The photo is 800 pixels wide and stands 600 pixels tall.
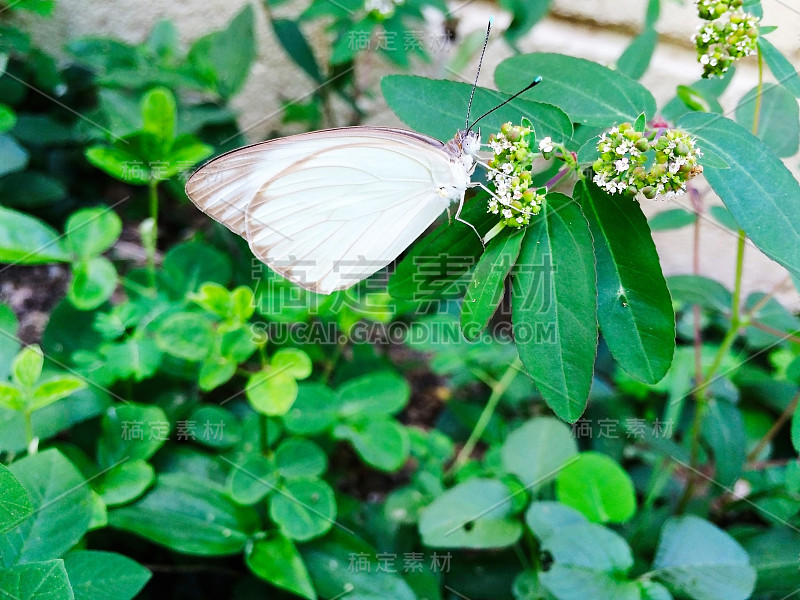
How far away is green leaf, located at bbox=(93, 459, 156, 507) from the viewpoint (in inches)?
40.4

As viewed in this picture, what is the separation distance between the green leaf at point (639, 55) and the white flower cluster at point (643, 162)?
642mm

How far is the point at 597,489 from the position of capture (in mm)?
1132

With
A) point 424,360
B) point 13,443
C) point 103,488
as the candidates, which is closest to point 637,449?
point 424,360

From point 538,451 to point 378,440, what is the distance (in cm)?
29

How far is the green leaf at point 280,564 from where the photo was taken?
3.28ft

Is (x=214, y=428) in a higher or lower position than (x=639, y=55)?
lower

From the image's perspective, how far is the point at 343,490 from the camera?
4.86 ft

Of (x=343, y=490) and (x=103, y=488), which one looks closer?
(x=103, y=488)

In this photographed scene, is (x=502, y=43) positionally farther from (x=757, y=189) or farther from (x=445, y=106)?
(x=757, y=189)

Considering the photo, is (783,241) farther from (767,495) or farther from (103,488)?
(103,488)

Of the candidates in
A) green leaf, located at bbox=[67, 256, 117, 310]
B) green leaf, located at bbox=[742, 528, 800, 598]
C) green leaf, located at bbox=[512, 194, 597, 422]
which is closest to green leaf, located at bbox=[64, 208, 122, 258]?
green leaf, located at bbox=[67, 256, 117, 310]

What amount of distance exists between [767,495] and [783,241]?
669 mm

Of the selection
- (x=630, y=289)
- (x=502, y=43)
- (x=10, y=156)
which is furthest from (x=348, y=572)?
(x=502, y=43)

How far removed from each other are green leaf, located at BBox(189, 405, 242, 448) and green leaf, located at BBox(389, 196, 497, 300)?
46 centimetres
